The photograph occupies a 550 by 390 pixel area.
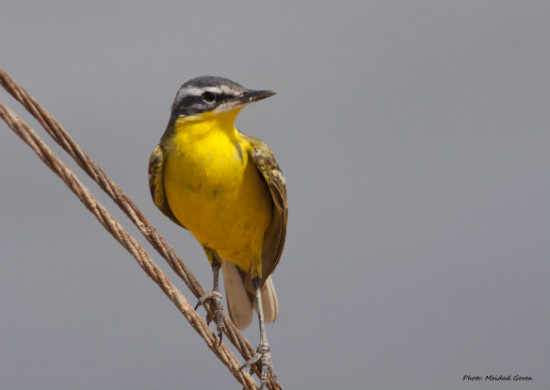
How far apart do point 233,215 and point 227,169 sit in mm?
373

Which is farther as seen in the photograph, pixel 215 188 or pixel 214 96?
pixel 214 96

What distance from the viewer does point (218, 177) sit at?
5574 millimetres

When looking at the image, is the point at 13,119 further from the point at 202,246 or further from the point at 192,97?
the point at 202,246

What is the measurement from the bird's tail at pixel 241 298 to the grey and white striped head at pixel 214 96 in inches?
60.7

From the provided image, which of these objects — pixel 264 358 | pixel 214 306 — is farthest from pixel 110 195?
pixel 264 358

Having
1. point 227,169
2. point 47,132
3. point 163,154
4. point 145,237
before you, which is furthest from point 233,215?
point 47,132

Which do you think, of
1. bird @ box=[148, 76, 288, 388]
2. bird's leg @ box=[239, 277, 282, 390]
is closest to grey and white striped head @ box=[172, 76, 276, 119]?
bird @ box=[148, 76, 288, 388]

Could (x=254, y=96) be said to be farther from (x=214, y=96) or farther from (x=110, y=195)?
(x=110, y=195)

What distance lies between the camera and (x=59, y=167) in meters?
3.70

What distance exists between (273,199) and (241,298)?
4.24ft

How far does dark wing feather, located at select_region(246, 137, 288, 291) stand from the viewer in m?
5.77

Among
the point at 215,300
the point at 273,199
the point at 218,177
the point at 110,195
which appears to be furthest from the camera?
the point at 215,300

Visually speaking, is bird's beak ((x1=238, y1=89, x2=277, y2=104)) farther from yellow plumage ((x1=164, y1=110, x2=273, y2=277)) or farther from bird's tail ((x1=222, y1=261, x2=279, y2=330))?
bird's tail ((x1=222, y1=261, x2=279, y2=330))

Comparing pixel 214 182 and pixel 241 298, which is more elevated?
pixel 214 182
